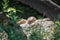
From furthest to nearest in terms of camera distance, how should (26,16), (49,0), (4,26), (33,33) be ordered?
(26,16) → (49,0) → (33,33) → (4,26)

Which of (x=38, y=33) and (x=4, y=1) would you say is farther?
(x=4, y=1)

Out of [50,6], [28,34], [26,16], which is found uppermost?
[28,34]

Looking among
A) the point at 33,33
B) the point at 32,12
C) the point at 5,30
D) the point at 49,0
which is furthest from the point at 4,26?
the point at 32,12

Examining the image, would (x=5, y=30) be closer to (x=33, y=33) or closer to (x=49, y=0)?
(x=33, y=33)

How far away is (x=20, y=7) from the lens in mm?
8641

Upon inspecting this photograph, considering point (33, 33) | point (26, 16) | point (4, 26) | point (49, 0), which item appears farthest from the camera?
point (26, 16)

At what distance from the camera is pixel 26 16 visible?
8320mm

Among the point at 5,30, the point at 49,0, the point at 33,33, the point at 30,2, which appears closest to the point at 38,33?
the point at 33,33

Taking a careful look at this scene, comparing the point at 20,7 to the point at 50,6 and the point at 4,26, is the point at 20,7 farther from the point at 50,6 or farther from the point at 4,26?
A: the point at 4,26

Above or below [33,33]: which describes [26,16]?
below

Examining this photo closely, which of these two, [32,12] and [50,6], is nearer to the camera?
[50,6]

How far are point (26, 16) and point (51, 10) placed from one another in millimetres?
928

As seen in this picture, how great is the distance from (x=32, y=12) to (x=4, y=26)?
4.58m

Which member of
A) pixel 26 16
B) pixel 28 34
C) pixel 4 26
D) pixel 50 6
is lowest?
pixel 26 16
